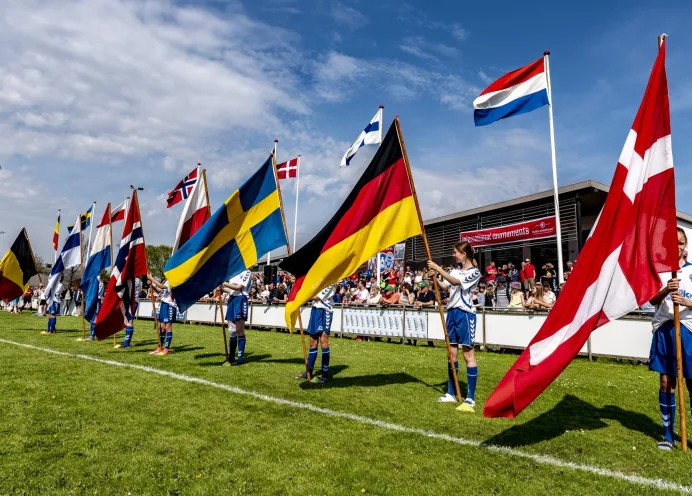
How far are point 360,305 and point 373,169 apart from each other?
11.5m

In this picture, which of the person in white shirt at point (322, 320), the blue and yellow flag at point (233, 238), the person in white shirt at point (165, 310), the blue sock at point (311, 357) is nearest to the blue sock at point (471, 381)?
the person in white shirt at point (322, 320)

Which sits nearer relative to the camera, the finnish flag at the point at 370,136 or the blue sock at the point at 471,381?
the blue sock at the point at 471,381

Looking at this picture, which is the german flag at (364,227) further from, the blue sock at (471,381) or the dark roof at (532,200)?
the dark roof at (532,200)

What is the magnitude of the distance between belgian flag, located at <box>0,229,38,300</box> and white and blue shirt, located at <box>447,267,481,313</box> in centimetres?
1730

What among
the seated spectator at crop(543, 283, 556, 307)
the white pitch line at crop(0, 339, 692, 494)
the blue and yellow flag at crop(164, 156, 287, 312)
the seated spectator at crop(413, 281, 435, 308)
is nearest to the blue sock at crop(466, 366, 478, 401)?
the white pitch line at crop(0, 339, 692, 494)

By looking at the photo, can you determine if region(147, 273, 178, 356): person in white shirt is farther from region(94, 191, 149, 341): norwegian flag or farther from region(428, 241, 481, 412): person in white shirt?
region(428, 241, 481, 412): person in white shirt

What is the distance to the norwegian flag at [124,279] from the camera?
505 inches

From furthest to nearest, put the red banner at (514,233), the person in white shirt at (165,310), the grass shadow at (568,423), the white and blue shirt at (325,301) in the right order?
the red banner at (514,233) < the person in white shirt at (165,310) < the white and blue shirt at (325,301) < the grass shadow at (568,423)

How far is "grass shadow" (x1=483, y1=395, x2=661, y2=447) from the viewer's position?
557 cm

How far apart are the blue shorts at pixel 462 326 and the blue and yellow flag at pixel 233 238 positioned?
3.80 m

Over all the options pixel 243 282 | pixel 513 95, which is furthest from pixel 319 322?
pixel 513 95

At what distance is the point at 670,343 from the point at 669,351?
90 mm

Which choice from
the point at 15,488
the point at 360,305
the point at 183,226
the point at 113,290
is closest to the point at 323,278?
the point at 15,488

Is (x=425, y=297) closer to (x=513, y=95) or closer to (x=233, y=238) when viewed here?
(x=513, y=95)
